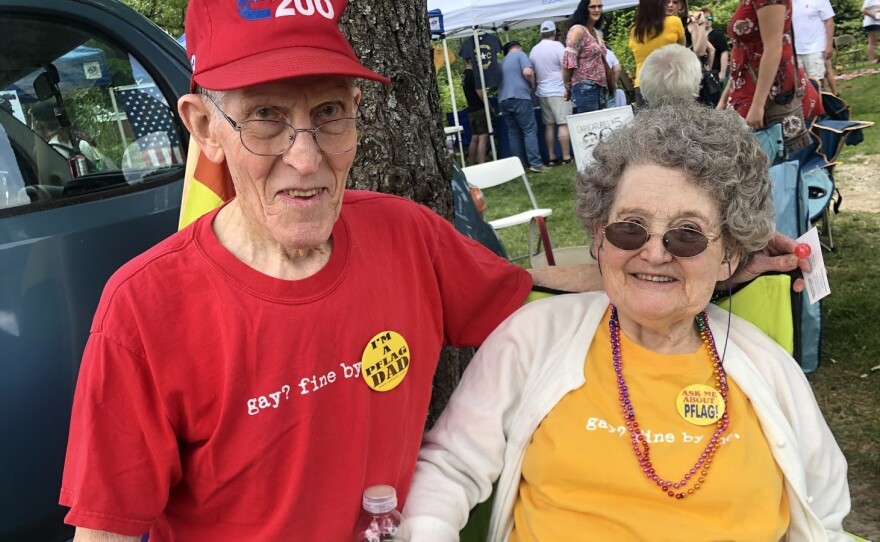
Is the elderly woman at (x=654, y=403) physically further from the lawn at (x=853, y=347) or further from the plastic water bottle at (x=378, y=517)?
the lawn at (x=853, y=347)

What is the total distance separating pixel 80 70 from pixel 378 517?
1.94 m

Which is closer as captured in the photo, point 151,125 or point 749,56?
point 151,125

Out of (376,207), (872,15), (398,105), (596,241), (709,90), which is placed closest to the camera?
(376,207)

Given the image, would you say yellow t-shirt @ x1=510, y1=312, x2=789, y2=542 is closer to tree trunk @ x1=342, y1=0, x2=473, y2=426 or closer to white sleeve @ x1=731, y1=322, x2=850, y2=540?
white sleeve @ x1=731, y1=322, x2=850, y2=540

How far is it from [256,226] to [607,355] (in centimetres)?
93

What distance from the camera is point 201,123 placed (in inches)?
57.9

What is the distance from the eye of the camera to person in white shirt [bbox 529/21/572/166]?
37.1ft

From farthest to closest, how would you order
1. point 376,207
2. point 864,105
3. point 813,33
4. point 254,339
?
point 864,105 → point 813,33 → point 376,207 → point 254,339

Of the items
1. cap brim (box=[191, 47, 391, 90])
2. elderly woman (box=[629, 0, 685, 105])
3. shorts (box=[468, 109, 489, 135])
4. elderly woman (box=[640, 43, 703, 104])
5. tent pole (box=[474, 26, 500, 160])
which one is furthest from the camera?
shorts (box=[468, 109, 489, 135])

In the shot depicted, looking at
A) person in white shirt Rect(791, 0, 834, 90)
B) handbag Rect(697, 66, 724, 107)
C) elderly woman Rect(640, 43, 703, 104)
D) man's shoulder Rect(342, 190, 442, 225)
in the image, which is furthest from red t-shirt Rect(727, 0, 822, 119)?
person in white shirt Rect(791, 0, 834, 90)

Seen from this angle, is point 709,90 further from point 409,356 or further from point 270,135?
point 270,135

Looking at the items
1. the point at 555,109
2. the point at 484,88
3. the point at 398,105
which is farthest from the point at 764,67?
the point at 484,88

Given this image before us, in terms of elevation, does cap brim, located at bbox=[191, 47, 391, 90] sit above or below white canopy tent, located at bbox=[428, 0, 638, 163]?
below

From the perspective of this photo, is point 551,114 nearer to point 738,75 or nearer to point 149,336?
point 738,75
